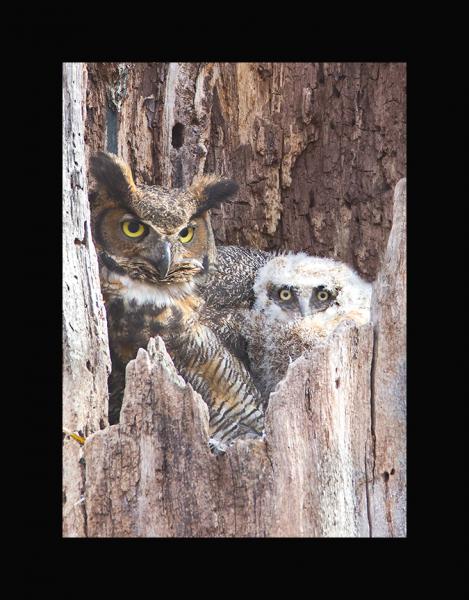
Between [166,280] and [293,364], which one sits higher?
[166,280]

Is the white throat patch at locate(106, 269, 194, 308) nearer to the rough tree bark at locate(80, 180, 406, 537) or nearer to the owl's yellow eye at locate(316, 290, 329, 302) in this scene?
the rough tree bark at locate(80, 180, 406, 537)

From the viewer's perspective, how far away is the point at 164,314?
9.79 ft

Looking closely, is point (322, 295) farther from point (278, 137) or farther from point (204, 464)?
point (204, 464)

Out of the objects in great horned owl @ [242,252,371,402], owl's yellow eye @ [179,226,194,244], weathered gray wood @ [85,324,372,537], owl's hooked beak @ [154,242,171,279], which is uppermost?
owl's yellow eye @ [179,226,194,244]

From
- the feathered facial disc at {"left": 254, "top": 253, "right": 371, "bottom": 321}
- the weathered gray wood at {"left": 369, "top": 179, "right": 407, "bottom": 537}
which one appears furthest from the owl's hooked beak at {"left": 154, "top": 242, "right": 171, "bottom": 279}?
the weathered gray wood at {"left": 369, "top": 179, "right": 407, "bottom": 537}

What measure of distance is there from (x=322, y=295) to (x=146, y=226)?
0.64 m

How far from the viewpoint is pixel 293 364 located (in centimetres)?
297

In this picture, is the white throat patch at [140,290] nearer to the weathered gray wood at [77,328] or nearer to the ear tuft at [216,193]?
the weathered gray wood at [77,328]

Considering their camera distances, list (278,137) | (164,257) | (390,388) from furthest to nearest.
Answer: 1. (278,137)
2. (390,388)
3. (164,257)

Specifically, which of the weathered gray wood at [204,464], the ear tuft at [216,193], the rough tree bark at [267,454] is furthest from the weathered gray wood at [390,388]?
the ear tuft at [216,193]

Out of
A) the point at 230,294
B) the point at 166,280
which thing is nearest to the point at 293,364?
the point at 230,294

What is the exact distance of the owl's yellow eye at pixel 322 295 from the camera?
308 cm

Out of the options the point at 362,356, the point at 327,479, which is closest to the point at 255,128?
the point at 362,356

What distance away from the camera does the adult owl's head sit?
2893mm
